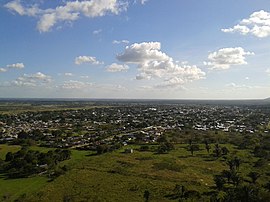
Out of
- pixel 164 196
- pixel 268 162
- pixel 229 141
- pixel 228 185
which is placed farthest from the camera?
pixel 229 141

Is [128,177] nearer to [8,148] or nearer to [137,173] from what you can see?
[137,173]

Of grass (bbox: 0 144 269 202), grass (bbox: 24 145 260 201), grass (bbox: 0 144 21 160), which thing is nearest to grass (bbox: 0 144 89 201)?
grass (bbox: 0 144 269 202)

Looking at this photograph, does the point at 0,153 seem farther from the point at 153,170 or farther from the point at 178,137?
the point at 178,137

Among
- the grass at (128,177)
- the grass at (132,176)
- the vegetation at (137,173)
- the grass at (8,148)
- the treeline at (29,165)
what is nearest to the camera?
the vegetation at (137,173)

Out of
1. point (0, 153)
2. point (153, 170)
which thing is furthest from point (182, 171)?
point (0, 153)

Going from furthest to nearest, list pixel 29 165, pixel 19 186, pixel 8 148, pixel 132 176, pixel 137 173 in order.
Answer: pixel 8 148, pixel 137 173, pixel 29 165, pixel 132 176, pixel 19 186

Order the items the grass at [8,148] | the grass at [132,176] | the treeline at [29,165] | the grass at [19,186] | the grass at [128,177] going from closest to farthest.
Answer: the grass at [19,186]
the grass at [132,176]
the grass at [128,177]
the treeline at [29,165]
the grass at [8,148]

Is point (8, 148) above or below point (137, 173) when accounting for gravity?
above

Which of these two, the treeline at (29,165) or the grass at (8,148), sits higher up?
the treeline at (29,165)

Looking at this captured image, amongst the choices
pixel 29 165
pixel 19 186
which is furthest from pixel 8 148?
pixel 19 186

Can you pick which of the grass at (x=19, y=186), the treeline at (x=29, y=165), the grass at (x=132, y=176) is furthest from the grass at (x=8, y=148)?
the grass at (x=19, y=186)

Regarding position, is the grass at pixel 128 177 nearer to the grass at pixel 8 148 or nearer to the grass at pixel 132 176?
the grass at pixel 132 176
